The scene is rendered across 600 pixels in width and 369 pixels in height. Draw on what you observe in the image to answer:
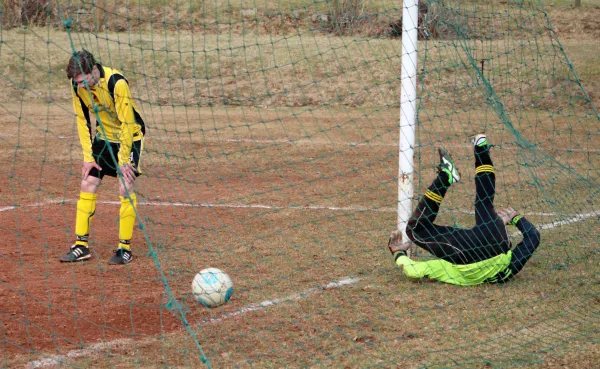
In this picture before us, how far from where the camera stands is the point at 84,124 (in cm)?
687

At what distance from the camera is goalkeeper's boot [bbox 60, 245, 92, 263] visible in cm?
689

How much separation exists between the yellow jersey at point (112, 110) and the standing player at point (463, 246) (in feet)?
7.89

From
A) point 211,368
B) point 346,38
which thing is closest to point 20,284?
point 211,368

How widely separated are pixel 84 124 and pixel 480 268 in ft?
11.3

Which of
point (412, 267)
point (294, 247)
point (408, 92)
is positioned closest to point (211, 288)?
point (412, 267)

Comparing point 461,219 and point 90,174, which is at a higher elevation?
point 90,174

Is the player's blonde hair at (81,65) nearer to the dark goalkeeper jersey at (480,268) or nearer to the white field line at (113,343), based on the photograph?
the white field line at (113,343)

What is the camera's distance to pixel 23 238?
766 cm

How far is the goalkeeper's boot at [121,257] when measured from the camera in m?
6.87

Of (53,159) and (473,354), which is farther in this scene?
(53,159)

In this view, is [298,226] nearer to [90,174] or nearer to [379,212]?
[379,212]

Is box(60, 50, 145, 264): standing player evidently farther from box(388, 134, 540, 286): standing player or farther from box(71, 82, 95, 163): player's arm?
box(388, 134, 540, 286): standing player

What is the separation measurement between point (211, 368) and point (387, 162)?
7278 mm

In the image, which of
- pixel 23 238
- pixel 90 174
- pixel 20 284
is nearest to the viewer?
pixel 20 284
